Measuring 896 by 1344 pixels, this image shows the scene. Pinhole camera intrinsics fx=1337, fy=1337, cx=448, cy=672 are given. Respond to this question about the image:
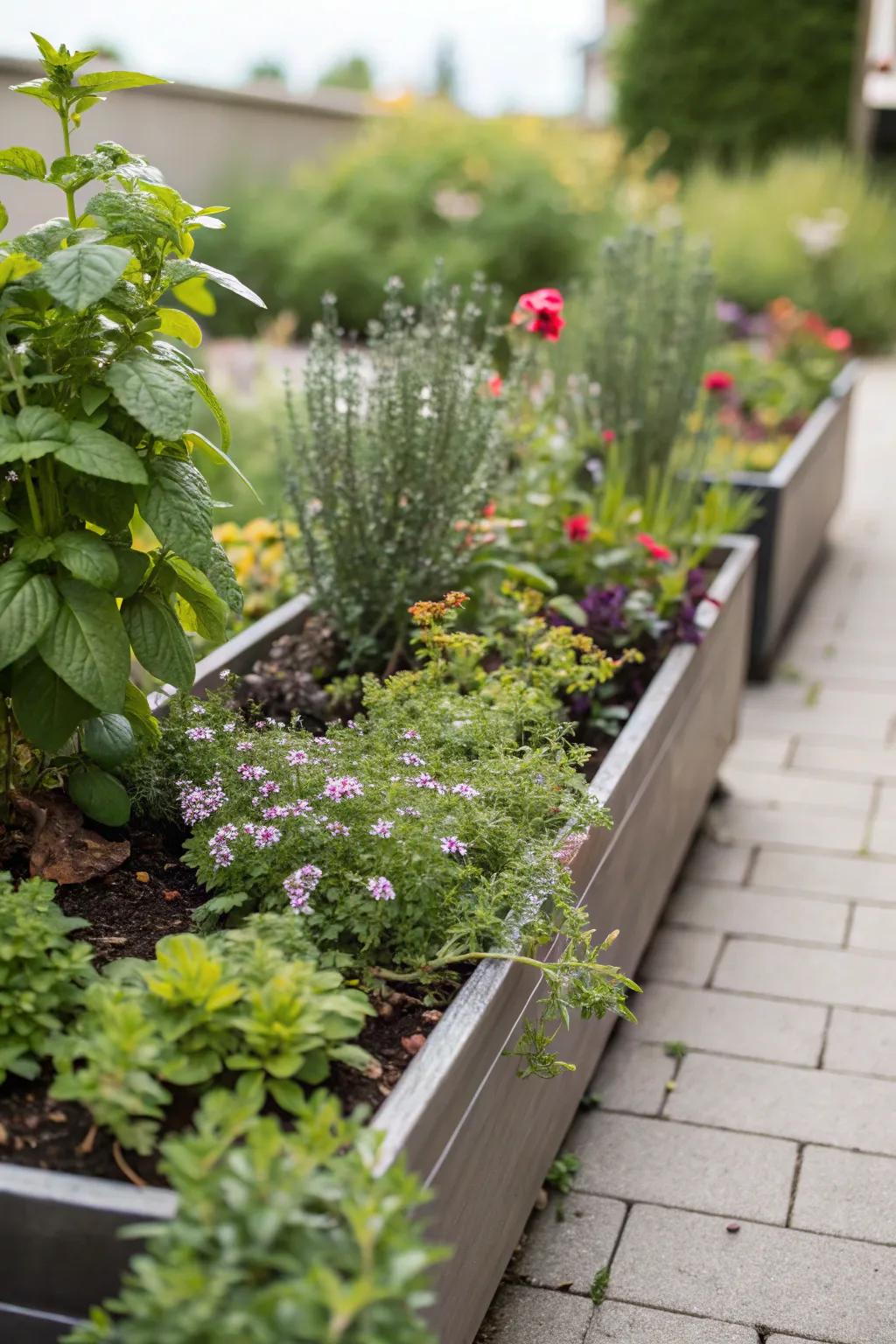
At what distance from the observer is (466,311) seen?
290 cm

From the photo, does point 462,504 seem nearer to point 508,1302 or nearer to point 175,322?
point 175,322

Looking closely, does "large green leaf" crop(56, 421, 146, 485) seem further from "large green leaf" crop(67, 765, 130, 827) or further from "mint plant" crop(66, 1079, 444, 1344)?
"mint plant" crop(66, 1079, 444, 1344)

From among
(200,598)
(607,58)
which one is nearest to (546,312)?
(200,598)

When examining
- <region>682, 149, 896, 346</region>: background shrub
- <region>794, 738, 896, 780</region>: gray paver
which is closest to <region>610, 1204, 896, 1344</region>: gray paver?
<region>794, 738, 896, 780</region>: gray paver

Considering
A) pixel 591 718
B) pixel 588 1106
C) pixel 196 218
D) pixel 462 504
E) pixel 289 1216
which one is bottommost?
pixel 588 1106

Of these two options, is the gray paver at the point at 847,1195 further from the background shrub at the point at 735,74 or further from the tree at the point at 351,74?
the tree at the point at 351,74

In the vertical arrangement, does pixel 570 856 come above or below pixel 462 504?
below

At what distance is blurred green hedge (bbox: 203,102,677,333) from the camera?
372 inches

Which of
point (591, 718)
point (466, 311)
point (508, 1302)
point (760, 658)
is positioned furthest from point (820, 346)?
point (508, 1302)

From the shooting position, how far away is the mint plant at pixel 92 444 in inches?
63.0

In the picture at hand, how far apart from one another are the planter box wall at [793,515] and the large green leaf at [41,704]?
2.78 meters

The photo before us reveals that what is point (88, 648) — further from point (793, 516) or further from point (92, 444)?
point (793, 516)

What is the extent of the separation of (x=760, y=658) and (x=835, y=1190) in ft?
7.89

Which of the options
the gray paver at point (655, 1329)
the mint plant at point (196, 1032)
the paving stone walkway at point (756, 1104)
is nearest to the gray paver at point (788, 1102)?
the paving stone walkway at point (756, 1104)
